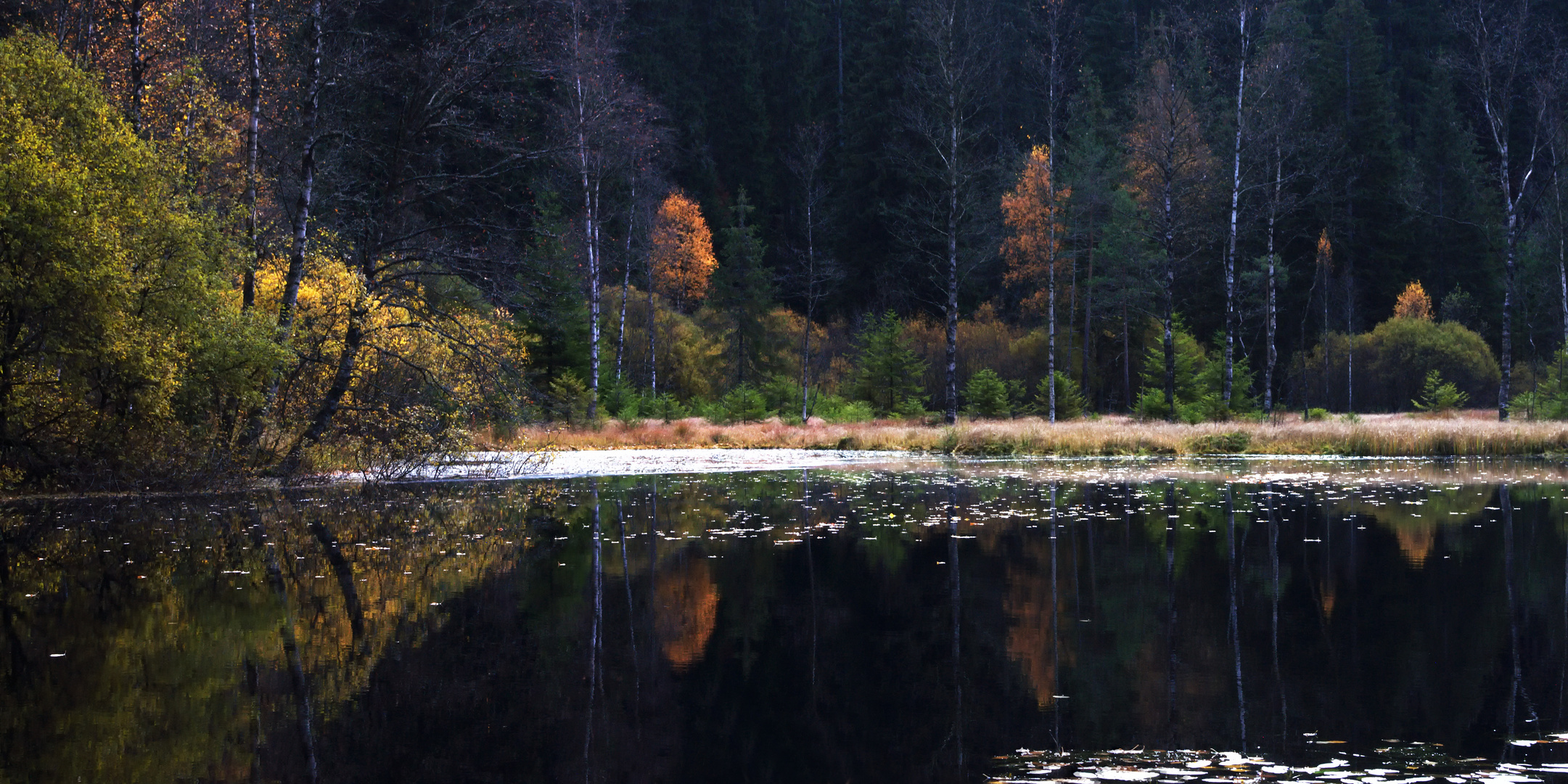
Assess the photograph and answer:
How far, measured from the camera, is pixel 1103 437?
99.6 feet

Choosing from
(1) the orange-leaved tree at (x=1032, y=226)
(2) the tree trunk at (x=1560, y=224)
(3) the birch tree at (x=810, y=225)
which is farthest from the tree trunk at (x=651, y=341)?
(2) the tree trunk at (x=1560, y=224)

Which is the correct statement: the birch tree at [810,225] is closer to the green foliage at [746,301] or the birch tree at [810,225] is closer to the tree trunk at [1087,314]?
the green foliage at [746,301]

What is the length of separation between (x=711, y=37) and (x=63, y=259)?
57.5 meters

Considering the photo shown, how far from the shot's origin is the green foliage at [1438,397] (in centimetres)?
4153

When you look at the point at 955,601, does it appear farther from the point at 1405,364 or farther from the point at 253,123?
the point at 1405,364

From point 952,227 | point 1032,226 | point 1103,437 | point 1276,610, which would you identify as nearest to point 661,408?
point 952,227

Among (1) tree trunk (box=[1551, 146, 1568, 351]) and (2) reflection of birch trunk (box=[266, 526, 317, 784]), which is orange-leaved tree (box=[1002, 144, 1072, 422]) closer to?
(1) tree trunk (box=[1551, 146, 1568, 351])

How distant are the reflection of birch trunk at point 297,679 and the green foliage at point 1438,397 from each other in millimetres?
38747

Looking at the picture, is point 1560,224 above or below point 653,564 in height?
above

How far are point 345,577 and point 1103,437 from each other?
22484mm

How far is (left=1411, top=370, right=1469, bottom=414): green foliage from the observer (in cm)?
4153

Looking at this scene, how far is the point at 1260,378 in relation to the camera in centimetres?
5538

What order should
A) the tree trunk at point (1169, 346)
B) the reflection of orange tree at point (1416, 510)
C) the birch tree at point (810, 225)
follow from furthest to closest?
the birch tree at point (810, 225) < the tree trunk at point (1169, 346) < the reflection of orange tree at point (1416, 510)

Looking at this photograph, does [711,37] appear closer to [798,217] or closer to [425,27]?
[798,217]
